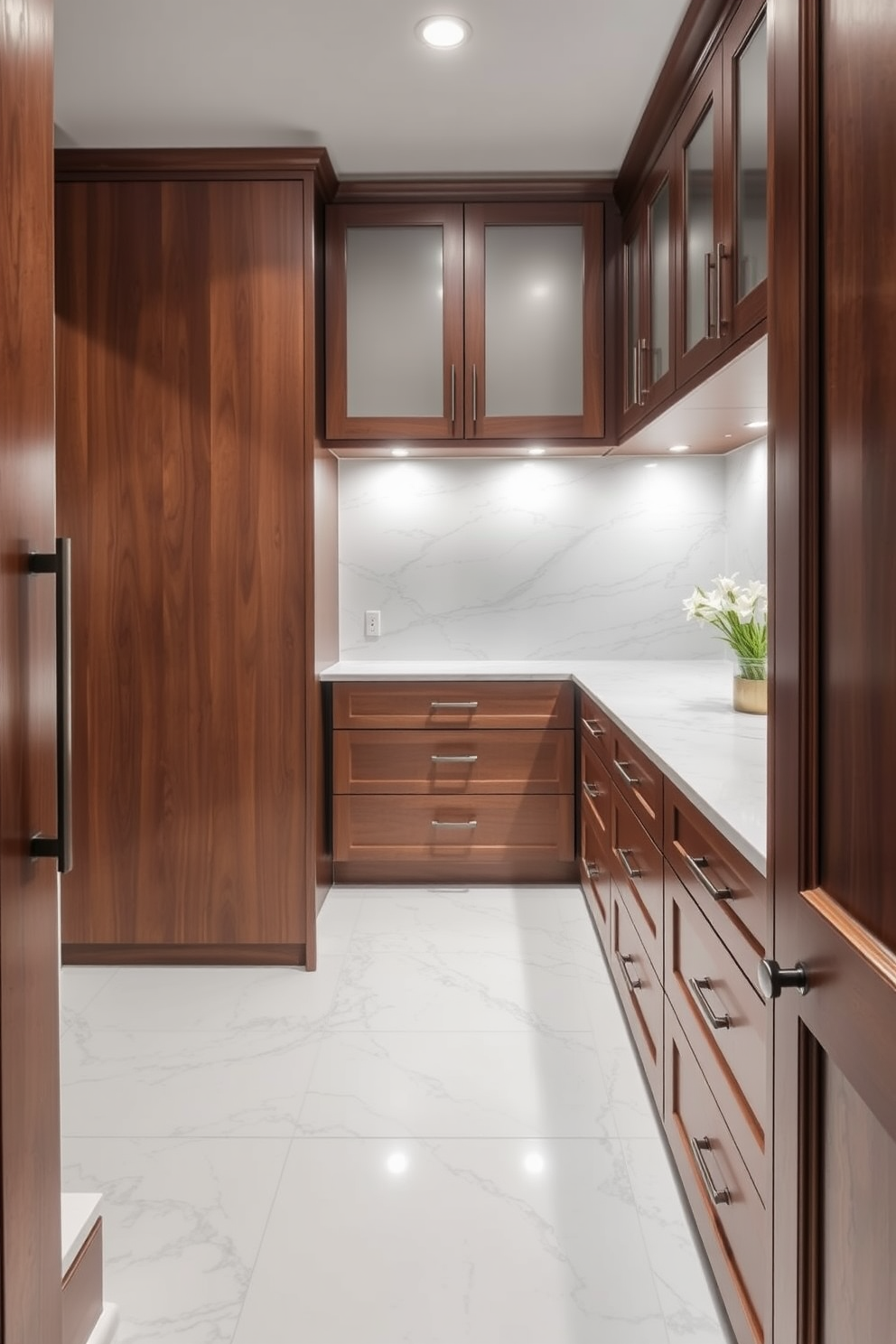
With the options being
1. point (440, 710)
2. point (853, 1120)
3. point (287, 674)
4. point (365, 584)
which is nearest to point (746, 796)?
point (853, 1120)

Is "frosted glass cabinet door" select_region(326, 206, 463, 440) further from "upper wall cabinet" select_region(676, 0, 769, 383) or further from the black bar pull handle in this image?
the black bar pull handle

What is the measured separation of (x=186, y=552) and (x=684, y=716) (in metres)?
1.58

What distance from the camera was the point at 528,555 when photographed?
385 centimetres

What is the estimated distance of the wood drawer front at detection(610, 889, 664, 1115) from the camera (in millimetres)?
1970

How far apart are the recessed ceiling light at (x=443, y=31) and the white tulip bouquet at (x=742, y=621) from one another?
155cm

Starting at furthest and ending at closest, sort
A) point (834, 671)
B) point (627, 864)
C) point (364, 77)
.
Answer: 1. point (364, 77)
2. point (627, 864)
3. point (834, 671)

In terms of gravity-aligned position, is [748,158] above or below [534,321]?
below

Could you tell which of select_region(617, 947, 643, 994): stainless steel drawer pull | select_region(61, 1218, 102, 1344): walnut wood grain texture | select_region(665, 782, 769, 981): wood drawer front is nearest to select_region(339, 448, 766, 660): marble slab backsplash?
select_region(617, 947, 643, 994): stainless steel drawer pull

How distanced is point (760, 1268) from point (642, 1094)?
0.90 m

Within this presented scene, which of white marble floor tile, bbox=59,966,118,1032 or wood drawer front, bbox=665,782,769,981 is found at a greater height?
wood drawer front, bbox=665,782,769,981

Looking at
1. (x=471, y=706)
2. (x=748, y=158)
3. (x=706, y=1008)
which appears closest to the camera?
(x=706, y=1008)

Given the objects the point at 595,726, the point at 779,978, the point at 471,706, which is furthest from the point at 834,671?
the point at 471,706

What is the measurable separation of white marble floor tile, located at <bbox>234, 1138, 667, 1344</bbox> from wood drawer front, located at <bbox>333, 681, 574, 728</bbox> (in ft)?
5.54

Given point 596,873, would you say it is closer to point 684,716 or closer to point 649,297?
point 684,716
